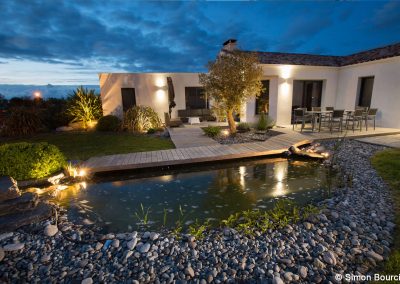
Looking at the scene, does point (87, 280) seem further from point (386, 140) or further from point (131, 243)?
point (386, 140)

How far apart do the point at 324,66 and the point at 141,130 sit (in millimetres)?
9151

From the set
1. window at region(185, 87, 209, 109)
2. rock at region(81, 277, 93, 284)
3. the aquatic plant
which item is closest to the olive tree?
the aquatic plant

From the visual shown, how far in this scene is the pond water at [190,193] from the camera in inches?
128

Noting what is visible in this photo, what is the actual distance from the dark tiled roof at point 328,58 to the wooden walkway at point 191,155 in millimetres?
4687

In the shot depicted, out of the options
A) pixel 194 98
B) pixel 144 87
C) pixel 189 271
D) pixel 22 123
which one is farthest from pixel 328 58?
pixel 22 123

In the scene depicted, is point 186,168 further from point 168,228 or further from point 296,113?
point 296,113

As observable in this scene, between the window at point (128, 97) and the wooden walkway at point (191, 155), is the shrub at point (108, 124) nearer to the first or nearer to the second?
the window at point (128, 97)

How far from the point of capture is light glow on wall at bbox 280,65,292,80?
9.14 m

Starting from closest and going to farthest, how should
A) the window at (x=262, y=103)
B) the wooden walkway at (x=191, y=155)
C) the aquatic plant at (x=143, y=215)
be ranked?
the aquatic plant at (x=143, y=215), the wooden walkway at (x=191, y=155), the window at (x=262, y=103)

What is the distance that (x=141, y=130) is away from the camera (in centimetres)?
983

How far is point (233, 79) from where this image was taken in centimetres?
677

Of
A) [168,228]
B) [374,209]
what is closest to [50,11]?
[168,228]

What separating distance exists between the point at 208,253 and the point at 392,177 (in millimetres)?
4100

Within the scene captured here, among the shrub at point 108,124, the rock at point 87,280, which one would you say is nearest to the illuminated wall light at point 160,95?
the shrub at point 108,124
